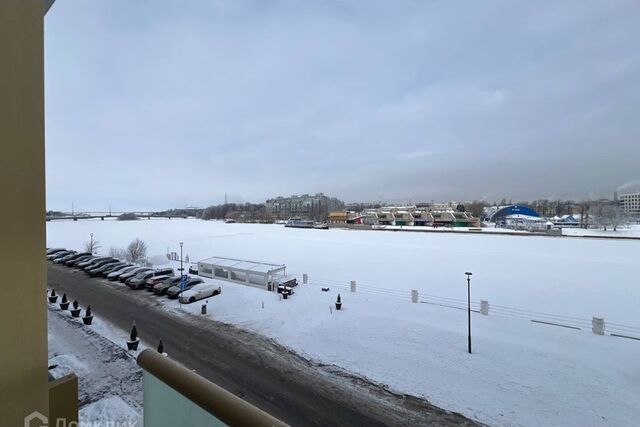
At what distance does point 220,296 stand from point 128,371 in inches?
364

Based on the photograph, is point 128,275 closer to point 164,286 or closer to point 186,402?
point 164,286

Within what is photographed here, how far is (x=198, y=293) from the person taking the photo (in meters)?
18.4

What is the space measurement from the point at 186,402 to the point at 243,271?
72.8 ft

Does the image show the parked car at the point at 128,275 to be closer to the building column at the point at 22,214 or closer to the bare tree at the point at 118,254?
the bare tree at the point at 118,254

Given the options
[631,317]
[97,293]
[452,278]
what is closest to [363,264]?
[452,278]

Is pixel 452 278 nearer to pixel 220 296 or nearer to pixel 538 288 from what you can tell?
pixel 538 288

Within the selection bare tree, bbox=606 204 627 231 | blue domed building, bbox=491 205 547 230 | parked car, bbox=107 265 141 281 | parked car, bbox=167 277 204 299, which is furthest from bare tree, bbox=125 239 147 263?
bare tree, bbox=606 204 627 231

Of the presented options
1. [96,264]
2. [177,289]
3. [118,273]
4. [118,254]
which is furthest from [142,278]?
[118,254]

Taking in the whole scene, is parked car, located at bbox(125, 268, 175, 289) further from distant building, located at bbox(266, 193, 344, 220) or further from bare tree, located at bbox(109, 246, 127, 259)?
distant building, located at bbox(266, 193, 344, 220)

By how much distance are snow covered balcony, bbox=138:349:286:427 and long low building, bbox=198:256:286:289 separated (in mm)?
19493

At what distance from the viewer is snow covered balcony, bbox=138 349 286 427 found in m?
1.35

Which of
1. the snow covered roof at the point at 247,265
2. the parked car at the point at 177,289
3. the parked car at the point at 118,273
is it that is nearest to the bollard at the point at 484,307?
the snow covered roof at the point at 247,265

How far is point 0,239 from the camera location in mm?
1042

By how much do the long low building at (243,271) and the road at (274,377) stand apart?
7.04 meters
